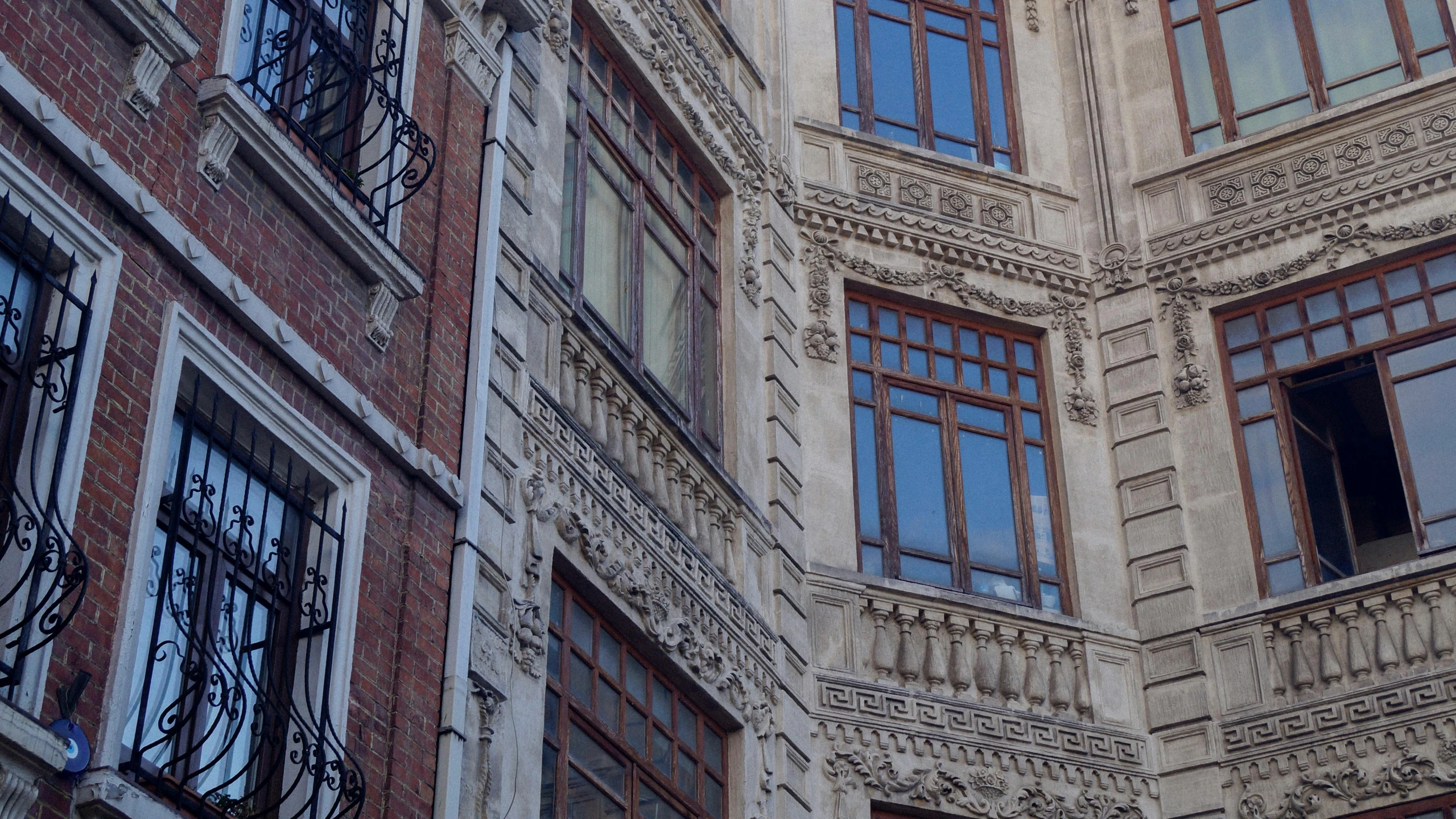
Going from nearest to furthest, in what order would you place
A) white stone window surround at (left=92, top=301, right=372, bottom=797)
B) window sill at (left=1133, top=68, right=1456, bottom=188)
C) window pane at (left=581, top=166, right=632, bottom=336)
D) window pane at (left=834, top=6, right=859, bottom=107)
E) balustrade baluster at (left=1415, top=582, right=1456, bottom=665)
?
white stone window surround at (left=92, top=301, right=372, bottom=797) < window pane at (left=581, top=166, right=632, bottom=336) < balustrade baluster at (left=1415, top=582, right=1456, bottom=665) < window sill at (left=1133, top=68, right=1456, bottom=188) < window pane at (left=834, top=6, right=859, bottom=107)

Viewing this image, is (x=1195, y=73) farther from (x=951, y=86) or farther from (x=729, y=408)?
(x=729, y=408)

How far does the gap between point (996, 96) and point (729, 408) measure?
19.3 feet

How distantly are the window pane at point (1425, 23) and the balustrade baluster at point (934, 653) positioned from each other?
7.28m

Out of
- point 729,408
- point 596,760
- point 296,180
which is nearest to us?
point 296,180

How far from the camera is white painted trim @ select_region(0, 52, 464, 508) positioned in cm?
862

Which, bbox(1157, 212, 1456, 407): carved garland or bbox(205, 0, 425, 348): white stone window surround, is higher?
bbox(1157, 212, 1456, 407): carved garland

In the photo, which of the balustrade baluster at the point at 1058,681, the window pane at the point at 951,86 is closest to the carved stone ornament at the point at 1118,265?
the window pane at the point at 951,86

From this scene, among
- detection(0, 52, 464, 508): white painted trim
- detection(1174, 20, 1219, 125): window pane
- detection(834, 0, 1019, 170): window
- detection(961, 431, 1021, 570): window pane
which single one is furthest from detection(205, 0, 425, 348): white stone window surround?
detection(1174, 20, 1219, 125): window pane

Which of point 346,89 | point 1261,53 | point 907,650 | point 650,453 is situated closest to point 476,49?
point 346,89

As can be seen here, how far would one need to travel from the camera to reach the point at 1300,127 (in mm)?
18578

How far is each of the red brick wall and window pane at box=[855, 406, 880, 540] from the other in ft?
18.2

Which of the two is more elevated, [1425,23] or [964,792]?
[1425,23]

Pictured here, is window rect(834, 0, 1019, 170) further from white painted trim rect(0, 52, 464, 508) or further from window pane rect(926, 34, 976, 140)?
white painted trim rect(0, 52, 464, 508)

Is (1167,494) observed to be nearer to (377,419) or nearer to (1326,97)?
(1326,97)
